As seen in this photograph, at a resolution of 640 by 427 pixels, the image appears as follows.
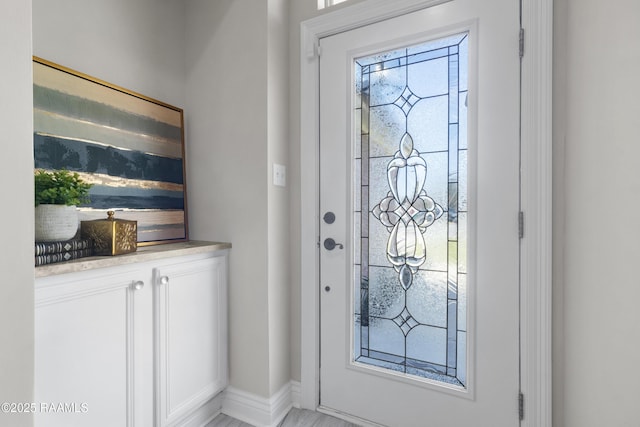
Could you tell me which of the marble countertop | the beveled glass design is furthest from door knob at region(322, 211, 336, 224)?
the marble countertop

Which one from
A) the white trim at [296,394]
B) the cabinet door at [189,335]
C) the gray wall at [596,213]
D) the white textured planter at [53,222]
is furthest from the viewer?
the white trim at [296,394]

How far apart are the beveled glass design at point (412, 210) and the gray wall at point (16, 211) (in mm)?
1262

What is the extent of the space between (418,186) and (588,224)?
0.64 meters

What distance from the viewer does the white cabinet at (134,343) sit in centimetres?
104

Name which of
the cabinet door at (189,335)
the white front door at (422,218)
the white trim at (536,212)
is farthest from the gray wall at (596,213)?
the cabinet door at (189,335)

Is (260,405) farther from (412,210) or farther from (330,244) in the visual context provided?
(412,210)

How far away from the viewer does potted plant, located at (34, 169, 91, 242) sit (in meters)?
1.11

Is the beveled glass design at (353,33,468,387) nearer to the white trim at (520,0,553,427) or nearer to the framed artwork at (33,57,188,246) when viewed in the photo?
the white trim at (520,0,553,427)

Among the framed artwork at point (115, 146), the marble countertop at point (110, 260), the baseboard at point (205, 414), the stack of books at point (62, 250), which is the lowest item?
the baseboard at point (205, 414)

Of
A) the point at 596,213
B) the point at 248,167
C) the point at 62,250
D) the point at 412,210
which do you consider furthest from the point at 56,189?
the point at 596,213

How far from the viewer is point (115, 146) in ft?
5.11

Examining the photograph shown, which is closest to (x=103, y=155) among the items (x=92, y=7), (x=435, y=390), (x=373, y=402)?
(x=92, y=7)

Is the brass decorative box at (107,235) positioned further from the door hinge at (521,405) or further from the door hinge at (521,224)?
the door hinge at (521,405)

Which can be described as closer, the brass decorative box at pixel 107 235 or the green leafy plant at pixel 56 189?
the green leafy plant at pixel 56 189
